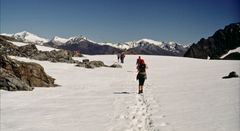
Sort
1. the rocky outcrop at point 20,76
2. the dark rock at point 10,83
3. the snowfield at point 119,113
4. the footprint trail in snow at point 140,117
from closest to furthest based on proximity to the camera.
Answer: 1. the footprint trail in snow at point 140,117
2. the snowfield at point 119,113
3. the dark rock at point 10,83
4. the rocky outcrop at point 20,76

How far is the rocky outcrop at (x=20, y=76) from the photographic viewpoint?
25.0 m

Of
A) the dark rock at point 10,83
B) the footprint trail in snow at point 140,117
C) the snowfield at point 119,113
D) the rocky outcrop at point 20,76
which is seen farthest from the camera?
the rocky outcrop at point 20,76

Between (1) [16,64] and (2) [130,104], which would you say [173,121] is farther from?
(1) [16,64]

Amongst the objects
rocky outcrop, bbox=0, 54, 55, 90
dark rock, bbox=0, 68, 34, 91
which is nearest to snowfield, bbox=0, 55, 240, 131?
dark rock, bbox=0, 68, 34, 91

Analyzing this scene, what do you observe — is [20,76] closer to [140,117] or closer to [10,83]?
[10,83]

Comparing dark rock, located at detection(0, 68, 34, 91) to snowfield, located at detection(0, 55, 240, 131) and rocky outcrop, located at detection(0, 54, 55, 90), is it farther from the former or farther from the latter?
snowfield, located at detection(0, 55, 240, 131)

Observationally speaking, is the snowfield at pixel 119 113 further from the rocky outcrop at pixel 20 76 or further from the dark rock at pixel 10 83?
the rocky outcrop at pixel 20 76

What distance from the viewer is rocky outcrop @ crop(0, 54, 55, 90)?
2495cm

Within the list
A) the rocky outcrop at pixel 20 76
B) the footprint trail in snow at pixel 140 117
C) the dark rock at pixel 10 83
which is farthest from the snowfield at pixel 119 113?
the rocky outcrop at pixel 20 76

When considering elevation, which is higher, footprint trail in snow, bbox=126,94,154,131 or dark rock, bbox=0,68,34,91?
dark rock, bbox=0,68,34,91

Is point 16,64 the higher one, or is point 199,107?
point 16,64

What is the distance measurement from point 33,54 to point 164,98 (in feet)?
131

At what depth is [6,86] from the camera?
81.4 ft

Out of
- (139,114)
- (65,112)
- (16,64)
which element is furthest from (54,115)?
(16,64)
